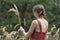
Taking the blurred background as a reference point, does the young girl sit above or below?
below

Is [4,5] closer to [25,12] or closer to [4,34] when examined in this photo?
[25,12]

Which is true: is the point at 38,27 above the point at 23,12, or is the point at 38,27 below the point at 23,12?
below

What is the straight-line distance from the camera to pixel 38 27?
5551mm

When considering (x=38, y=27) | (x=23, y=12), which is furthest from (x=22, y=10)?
(x=38, y=27)

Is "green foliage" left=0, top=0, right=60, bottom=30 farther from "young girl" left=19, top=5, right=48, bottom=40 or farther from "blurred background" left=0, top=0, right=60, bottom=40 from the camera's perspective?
"young girl" left=19, top=5, right=48, bottom=40

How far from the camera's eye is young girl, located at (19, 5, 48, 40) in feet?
18.0

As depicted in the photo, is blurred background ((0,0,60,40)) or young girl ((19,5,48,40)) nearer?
young girl ((19,5,48,40))

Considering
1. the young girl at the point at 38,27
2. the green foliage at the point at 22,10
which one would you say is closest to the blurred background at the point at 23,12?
the green foliage at the point at 22,10

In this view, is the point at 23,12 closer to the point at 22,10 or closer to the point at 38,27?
the point at 22,10

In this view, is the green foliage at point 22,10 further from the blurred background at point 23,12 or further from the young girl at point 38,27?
the young girl at point 38,27

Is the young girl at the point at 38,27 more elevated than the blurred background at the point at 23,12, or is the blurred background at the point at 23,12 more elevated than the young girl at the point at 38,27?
the blurred background at the point at 23,12

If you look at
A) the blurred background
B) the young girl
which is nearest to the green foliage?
the blurred background

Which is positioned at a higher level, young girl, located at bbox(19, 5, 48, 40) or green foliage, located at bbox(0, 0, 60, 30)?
green foliage, located at bbox(0, 0, 60, 30)

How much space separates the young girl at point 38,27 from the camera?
18.0 feet
